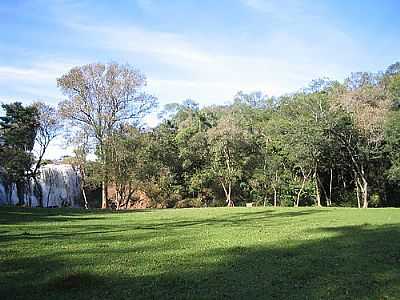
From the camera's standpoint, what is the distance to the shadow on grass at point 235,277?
249 inches

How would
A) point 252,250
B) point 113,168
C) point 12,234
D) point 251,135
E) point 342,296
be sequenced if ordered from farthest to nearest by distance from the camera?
point 251,135 < point 113,168 < point 12,234 < point 252,250 < point 342,296

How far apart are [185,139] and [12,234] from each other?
105ft

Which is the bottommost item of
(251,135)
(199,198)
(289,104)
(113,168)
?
(199,198)

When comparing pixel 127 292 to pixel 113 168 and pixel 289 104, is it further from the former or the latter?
pixel 289 104

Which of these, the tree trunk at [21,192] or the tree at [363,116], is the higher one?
the tree at [363,116]

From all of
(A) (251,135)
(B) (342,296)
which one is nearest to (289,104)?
(A) (251,135)

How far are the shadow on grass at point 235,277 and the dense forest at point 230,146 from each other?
27.8 meters

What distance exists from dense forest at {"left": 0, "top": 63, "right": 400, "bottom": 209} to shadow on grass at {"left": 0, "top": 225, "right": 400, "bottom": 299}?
2779 centimetres

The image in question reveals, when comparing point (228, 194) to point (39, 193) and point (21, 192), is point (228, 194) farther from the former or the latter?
point (21, 192)

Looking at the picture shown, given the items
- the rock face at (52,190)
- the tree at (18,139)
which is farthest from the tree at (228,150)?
the tree at (18,139)

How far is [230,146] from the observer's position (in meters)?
42.4

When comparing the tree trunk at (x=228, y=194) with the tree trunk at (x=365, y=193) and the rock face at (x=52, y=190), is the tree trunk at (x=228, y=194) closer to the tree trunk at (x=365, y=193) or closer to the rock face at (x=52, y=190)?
the tree trunk at (x=365, y=193)

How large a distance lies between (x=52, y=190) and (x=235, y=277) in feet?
140

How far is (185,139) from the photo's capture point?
44969 mm
